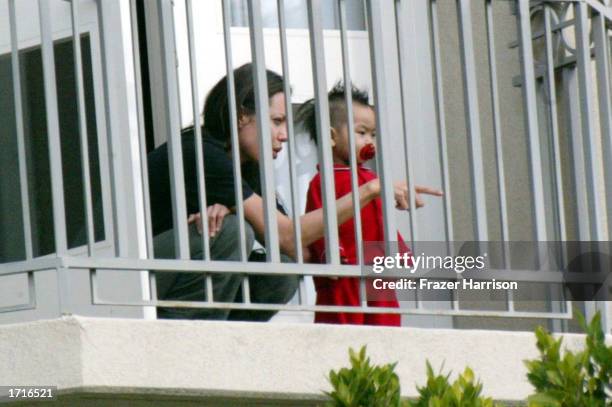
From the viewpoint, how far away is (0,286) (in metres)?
6.48

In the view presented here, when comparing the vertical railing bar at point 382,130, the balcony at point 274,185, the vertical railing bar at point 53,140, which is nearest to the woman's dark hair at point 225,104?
the balcony at point 274,185

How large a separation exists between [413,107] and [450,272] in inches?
87.4

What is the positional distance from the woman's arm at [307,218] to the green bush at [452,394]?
123 centimetres

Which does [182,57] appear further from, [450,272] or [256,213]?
[450,272]

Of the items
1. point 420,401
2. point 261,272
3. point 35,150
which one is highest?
point 35,150

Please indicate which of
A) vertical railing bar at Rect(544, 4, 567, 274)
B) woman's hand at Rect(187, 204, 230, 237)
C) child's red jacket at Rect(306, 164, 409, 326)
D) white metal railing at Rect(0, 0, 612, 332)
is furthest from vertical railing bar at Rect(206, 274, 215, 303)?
vertical railing bar at Rect(544, 4, 567, 274)

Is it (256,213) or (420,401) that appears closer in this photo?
(420,401)

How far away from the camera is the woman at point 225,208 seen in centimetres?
589

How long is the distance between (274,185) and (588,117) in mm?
1217

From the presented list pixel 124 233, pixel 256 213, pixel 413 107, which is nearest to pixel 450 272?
pixel 256 213

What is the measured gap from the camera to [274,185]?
18.2ft

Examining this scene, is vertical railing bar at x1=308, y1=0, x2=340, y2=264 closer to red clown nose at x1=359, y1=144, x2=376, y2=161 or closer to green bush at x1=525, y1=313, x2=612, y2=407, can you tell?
red clown nose at x1=359, y1=144, x2=376, y2=161

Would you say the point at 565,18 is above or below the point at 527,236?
above

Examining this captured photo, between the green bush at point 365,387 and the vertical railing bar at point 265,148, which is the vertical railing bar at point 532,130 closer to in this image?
the vertical railing bar at point 265,148
